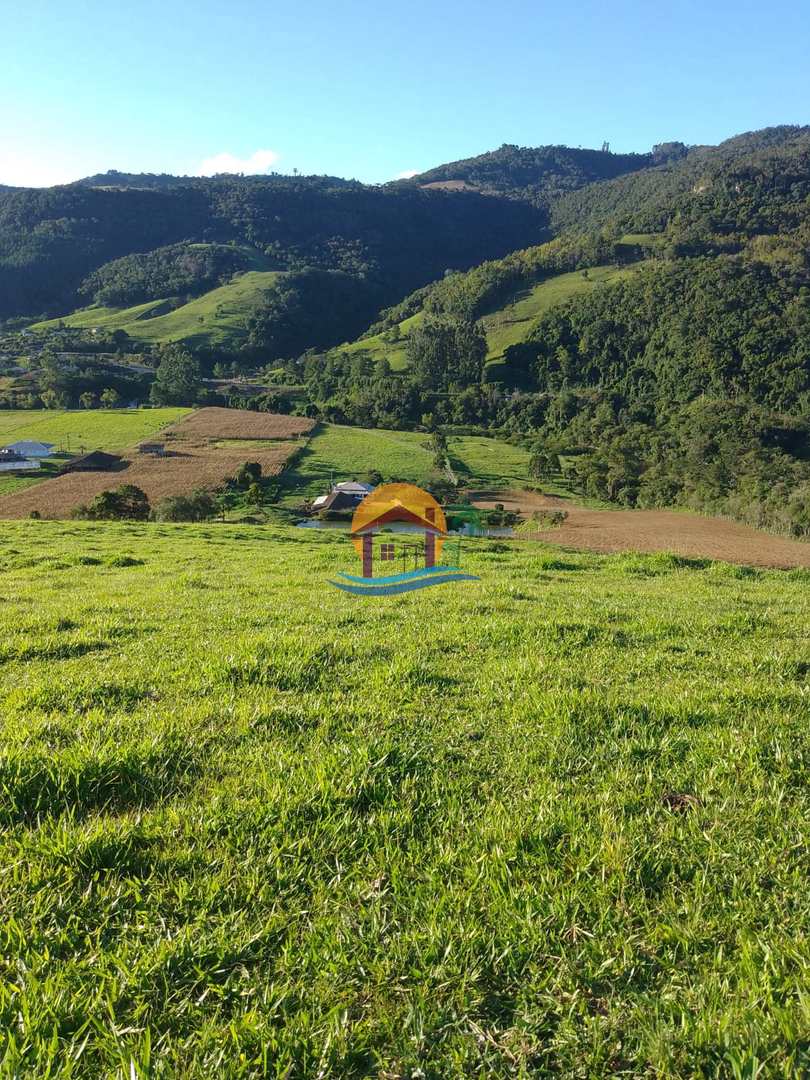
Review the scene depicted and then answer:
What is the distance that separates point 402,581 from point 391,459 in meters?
74.4

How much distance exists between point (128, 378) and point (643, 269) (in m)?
150

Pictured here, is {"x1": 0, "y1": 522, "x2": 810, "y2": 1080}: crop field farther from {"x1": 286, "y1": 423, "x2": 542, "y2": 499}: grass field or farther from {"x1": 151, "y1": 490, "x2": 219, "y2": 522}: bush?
{"x1": 286, "y1": 423, "x2": 542, "y2": 499}: grass field

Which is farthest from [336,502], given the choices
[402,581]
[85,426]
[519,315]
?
[519,315]

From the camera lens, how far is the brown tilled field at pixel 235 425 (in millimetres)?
97250

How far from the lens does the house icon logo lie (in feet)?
41.4

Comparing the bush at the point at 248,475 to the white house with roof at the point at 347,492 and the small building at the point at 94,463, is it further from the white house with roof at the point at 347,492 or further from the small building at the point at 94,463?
the small building at the point at 94,463

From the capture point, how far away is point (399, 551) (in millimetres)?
23328

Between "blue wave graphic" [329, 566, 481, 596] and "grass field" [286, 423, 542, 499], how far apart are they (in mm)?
55372

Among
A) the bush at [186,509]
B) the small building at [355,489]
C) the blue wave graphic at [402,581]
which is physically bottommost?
the bush at [186,509]

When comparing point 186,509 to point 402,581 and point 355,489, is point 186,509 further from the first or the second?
point 402,581

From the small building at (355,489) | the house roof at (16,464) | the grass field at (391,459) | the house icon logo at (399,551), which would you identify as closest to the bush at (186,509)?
the grass field at (391,459)

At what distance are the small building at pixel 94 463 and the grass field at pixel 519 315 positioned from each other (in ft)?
326

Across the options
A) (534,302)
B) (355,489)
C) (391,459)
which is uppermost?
(534,302)

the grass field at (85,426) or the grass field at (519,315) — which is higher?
the grass field at (519,315)
